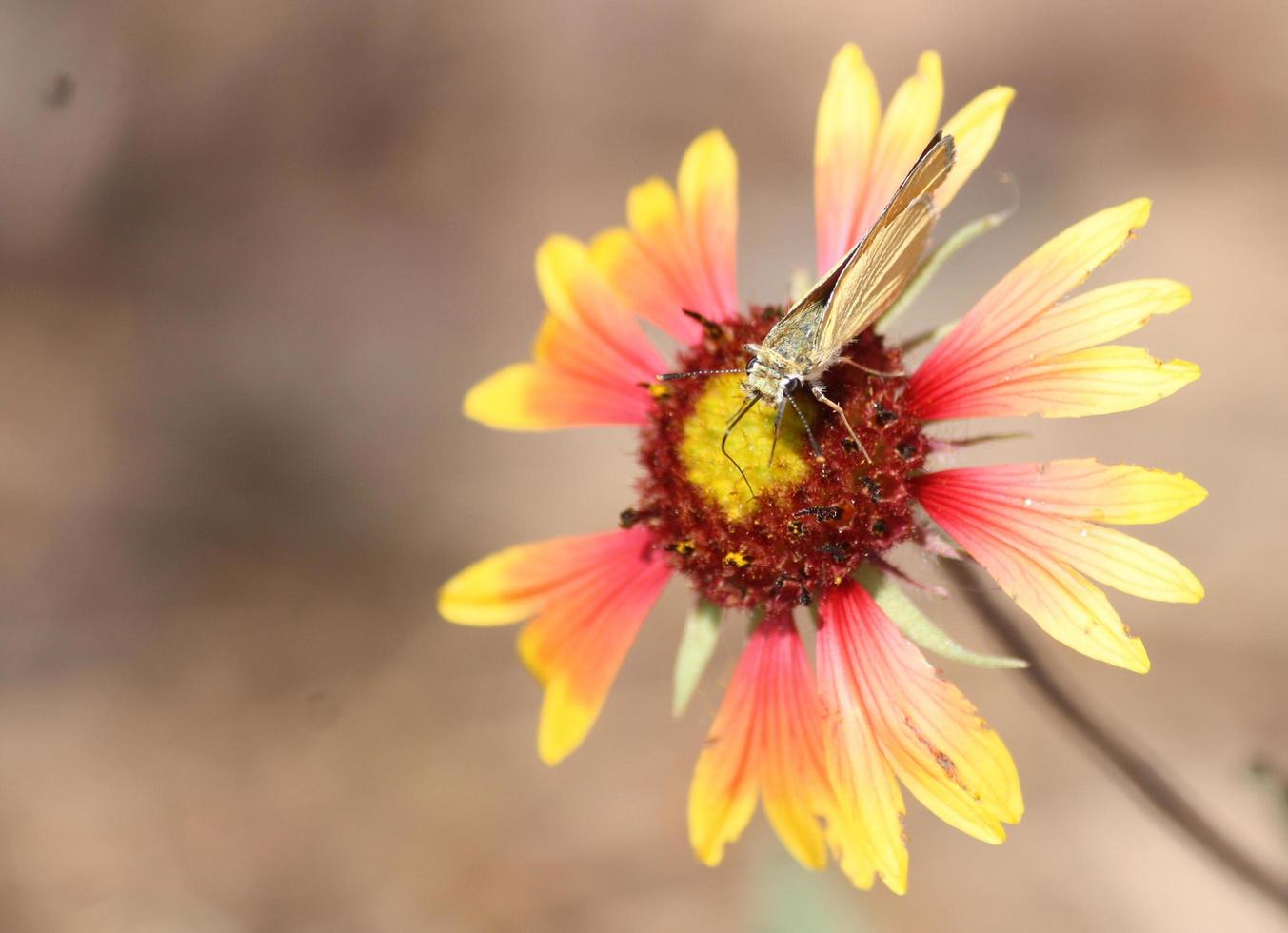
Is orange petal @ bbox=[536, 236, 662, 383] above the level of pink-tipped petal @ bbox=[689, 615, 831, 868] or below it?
above

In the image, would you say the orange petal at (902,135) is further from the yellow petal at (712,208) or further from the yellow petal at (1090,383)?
the yellow petal at (1090,383)

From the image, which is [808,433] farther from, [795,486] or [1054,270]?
[1054,270]

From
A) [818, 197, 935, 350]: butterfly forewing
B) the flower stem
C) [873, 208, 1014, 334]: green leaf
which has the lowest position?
the flower stem

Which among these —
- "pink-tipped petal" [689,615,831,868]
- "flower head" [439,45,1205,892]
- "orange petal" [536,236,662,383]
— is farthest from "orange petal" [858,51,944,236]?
"pink-tipped petal" [689,615,831,868]

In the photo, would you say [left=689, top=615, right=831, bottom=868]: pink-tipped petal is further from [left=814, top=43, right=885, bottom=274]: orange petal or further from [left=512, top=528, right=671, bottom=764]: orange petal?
[left=814, top=43, right=885, bottom=274]: orange petal

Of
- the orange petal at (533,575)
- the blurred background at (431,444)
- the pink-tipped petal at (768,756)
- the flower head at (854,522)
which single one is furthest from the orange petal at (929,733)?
the blurred background at (431,444)

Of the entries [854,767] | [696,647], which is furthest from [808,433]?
[854,767]
